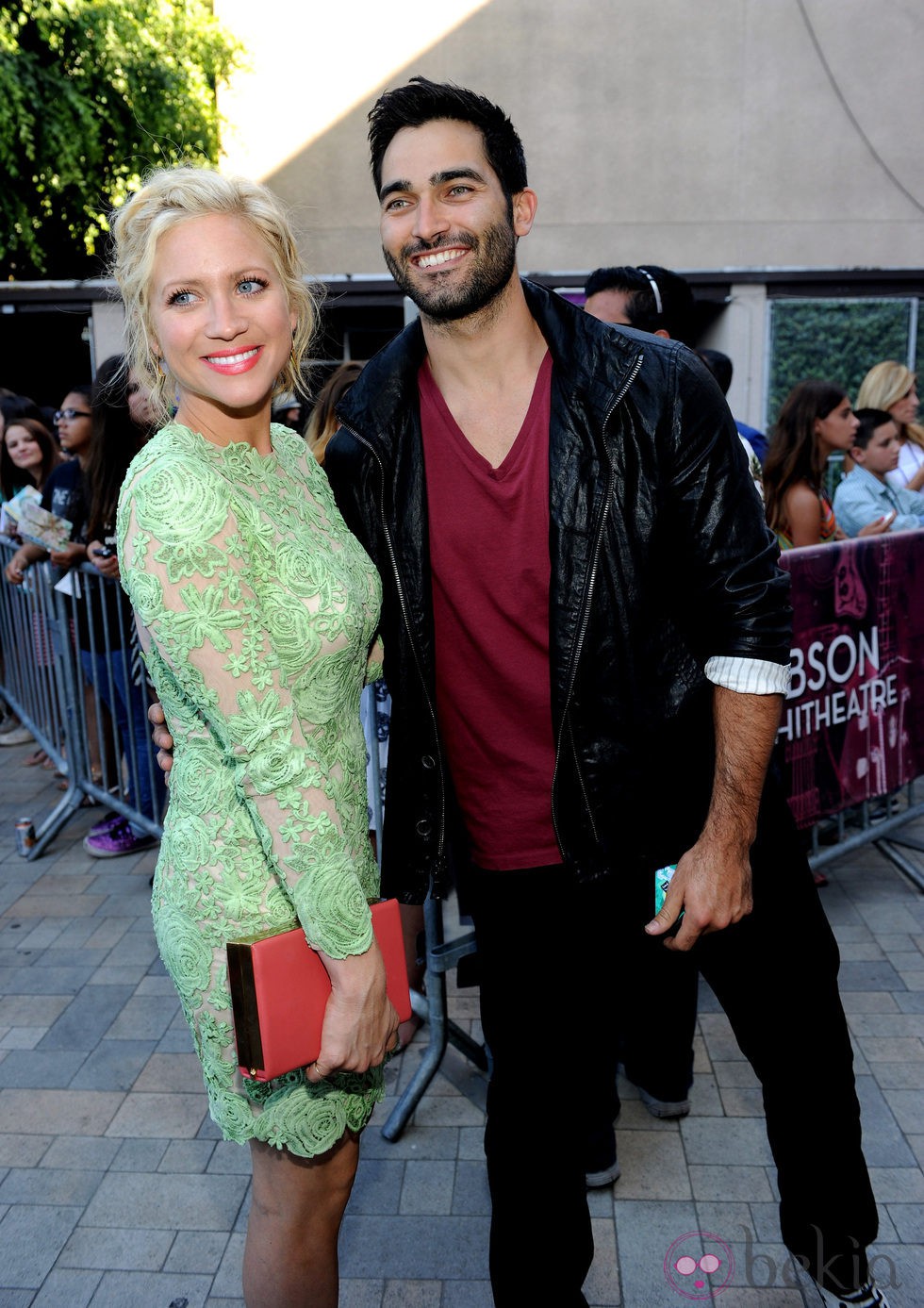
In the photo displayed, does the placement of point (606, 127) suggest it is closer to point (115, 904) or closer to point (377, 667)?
point (115, 904)

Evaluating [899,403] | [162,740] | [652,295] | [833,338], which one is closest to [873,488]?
[899,403]

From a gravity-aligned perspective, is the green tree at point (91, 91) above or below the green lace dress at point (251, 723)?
above

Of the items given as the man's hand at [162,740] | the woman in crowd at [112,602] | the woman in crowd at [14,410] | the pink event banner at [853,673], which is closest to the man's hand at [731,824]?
the man's hand at [162,740]

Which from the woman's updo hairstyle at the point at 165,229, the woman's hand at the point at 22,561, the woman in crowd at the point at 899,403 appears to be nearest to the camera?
the woman's updo hairstyle at the point at 165,229

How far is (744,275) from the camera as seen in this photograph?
13.8 meters

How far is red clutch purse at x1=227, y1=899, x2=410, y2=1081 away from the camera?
70.6 inches

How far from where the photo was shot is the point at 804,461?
5.14m

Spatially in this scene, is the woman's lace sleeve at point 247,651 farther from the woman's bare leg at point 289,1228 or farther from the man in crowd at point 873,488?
the man in crowd at point 873,488

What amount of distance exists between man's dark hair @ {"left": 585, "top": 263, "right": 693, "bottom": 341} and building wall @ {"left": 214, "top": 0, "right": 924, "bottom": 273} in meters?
11.1

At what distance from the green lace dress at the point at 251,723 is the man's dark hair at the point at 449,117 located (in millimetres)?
820

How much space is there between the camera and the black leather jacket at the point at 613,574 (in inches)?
86.9

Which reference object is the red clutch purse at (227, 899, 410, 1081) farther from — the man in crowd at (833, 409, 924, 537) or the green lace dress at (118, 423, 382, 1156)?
the man in crowd at (833, 409, 924, 537)

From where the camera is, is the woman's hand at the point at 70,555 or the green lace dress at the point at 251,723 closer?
the green lace dress at the point at 251,723

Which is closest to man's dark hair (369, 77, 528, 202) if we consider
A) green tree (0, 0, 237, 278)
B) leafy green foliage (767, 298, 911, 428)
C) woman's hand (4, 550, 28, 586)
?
woman's hand (4, 550, 28, 586)
